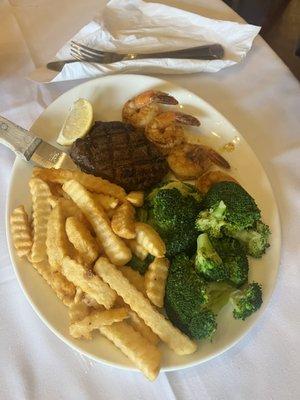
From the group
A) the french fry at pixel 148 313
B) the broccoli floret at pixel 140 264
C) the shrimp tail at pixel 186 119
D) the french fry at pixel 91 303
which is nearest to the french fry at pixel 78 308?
the french fry at pixel 91 303

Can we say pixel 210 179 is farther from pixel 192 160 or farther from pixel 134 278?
pixel 134 278

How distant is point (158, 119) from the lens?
1.86 metres

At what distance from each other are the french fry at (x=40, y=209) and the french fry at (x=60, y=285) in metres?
0.05

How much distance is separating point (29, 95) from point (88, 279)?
1047 millimetres

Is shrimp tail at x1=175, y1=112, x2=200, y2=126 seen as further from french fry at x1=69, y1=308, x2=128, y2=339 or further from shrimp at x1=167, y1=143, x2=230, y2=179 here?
french fry at x1=69, y1=308, x2=128, y2=339

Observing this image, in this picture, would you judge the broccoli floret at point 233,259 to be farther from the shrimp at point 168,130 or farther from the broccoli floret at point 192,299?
the shrimp at point 168,130

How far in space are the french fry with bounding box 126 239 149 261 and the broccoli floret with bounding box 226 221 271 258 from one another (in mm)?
324

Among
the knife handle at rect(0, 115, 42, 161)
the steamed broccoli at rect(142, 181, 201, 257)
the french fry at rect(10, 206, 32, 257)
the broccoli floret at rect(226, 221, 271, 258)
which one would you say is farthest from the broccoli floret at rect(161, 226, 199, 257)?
the knife handle at rect(0, 115, 42, 161)

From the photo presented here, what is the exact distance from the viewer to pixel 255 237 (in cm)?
160

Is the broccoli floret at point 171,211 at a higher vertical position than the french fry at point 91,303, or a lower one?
higher

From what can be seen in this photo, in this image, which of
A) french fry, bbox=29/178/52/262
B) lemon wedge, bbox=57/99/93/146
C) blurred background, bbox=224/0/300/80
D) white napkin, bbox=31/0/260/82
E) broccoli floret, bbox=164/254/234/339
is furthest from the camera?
blurred background, bbox=224/0/300/80

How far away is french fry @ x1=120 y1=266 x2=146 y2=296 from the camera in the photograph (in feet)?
4.83

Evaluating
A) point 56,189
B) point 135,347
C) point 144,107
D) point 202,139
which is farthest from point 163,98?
point 135,347

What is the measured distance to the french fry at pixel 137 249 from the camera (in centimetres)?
153
